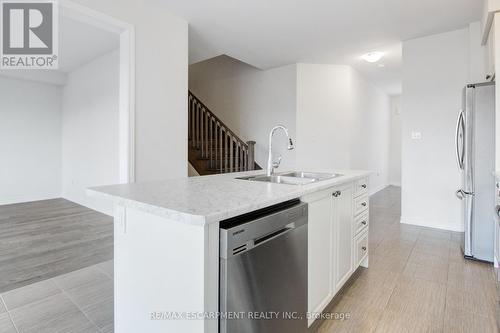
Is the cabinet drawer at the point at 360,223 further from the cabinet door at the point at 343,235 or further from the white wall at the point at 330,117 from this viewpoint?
the white wall at the point at 330,117

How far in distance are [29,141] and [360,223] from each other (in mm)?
6514

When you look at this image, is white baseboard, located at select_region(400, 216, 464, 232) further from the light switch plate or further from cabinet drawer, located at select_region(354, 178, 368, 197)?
cabinet drawer, located at select_region(354, 178, 368, 197)

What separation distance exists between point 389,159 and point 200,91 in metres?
5.79

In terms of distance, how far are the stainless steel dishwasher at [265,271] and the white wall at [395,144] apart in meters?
7.59

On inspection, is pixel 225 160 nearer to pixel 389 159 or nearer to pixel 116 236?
pixel 116 236

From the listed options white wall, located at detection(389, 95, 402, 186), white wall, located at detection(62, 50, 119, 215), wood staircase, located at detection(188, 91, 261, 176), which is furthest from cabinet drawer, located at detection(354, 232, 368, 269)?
white wall, located at detection(389, 95, 402, 186)

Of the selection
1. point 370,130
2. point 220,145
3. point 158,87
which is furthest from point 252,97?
point 370,130

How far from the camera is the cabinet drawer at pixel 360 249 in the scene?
2256mm

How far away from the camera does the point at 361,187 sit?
7.74 ft

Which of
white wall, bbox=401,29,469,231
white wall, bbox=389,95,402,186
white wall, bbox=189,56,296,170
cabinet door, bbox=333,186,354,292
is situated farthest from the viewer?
white wall, bbox=389,95,402,186

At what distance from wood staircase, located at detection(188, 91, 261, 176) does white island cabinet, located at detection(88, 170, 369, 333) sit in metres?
3.40

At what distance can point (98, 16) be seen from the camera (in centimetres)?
247

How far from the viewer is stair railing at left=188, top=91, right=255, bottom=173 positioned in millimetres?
5078

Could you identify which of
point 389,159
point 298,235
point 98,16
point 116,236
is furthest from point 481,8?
point 389,159
